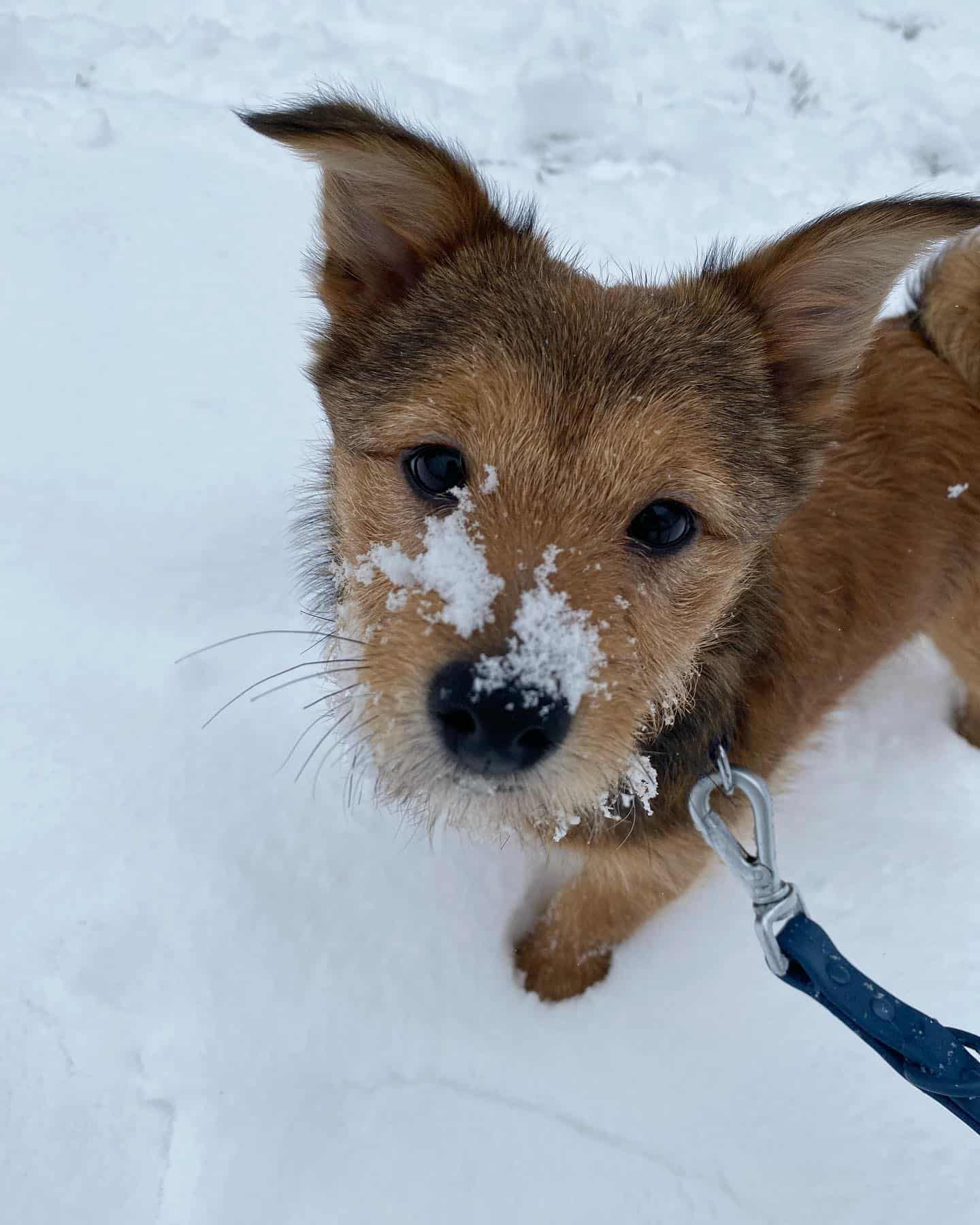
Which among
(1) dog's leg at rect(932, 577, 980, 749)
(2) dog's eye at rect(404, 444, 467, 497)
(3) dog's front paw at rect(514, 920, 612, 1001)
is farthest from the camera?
(1) dog's leg at rect(932, 577, 980, 749)

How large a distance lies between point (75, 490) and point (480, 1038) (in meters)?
2.37

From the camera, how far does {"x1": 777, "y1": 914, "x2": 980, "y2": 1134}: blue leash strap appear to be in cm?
173

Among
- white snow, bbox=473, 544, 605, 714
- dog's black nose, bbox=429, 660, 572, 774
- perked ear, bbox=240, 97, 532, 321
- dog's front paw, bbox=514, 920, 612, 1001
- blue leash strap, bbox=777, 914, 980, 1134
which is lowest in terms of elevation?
dog's front paw, bbox=514, 920, 612, 1001

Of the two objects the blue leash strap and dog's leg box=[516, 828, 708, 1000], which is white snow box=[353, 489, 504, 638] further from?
dog's leg box=[516, 828, 708, 1000]

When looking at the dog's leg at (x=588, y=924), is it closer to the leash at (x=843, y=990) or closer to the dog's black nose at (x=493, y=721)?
the leash at (x=843, y=990)

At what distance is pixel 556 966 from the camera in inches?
110

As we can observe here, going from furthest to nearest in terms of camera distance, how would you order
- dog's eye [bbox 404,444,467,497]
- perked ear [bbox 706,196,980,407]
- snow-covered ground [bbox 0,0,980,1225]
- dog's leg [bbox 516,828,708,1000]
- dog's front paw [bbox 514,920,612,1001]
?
1. dog's front paw [bbox 514,920,612,1001]
2. dog's leg [bbox 516,828,708,1000]
3. snow-covered ground [bbox 0,0,980,1225]
4. dog's eye [bbox 404,444,467,497]
5. perked ear [bbox 706,196,980,407]

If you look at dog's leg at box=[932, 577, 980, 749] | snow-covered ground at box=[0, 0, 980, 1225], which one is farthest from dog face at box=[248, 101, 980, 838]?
dog's leg at box=[932, 577, 980, 749]

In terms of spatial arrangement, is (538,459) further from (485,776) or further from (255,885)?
(255,885)

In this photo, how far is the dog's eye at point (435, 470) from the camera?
187 cm

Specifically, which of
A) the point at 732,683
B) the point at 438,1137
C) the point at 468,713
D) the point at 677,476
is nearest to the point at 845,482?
the point at 732,683

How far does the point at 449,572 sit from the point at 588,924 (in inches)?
61.8

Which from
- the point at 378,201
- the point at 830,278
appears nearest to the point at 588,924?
the point at 830,278

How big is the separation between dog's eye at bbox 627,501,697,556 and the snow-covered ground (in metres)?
1.45
